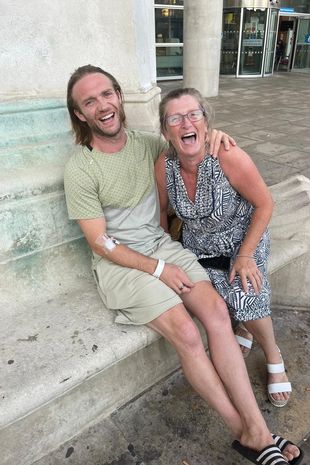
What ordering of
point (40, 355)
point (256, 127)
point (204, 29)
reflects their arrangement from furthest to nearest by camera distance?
point (204, 29) → point (256, 127) → point (40, 355)

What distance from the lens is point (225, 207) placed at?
197cm

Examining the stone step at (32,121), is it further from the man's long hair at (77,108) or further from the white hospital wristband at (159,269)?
the white hospital wristband at (159,269)

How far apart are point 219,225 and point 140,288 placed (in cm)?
57

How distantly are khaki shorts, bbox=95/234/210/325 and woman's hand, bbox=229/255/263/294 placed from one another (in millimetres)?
165

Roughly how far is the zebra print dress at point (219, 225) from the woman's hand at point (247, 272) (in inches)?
1.0

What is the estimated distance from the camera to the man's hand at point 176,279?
5.98 feet

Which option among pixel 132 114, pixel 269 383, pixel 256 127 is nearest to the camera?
pixel 269 383

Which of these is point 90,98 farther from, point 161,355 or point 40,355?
point 161,355

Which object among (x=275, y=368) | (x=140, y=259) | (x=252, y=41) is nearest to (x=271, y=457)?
(x=275, y=368)

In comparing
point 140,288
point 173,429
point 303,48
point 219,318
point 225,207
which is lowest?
point 173,429

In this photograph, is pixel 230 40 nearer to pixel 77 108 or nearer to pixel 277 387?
pixel 77 108

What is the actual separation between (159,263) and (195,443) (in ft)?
2.82

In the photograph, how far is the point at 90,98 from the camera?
6.05 feet

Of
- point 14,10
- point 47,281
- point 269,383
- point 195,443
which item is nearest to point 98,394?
point 195,443
